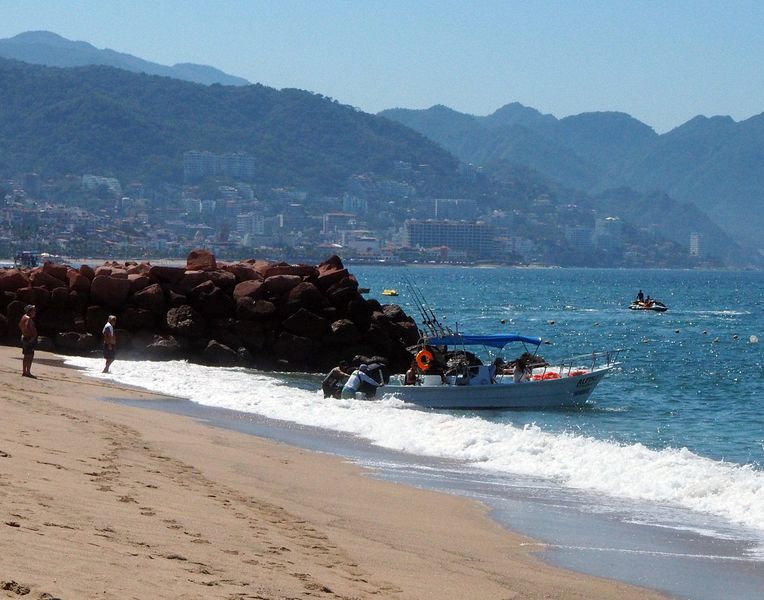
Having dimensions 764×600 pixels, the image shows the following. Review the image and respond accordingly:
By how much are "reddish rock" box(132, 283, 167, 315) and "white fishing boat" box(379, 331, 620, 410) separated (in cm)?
906

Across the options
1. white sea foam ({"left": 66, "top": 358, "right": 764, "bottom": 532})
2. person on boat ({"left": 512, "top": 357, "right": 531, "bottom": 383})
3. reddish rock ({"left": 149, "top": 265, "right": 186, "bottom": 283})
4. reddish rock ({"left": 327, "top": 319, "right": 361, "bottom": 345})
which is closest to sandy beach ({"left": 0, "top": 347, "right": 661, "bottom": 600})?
white sea foam ({"left": 66, "top": 358, "right": 764, "bottom": 532})

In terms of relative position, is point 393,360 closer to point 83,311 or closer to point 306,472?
point 83,311

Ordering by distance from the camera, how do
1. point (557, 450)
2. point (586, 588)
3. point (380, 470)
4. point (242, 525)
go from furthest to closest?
point (557, 450) → point (380, 470) → point (242, 525) → point (586, 588)

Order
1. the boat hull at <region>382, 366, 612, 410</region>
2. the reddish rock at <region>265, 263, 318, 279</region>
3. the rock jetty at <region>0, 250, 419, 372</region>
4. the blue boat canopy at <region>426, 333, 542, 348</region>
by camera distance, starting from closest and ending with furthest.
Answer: the boat hull at <region>382, 366, 612, 410</region> < the blue boat canopy at <region>426, 333, 542, 348</region> < the rock jetty at <region>0, 250, 419, 372</region> < the reddish rock at <region>265, 263, 318, 279</region>

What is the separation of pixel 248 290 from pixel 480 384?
10345mm

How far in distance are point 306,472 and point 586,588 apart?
18.8ft

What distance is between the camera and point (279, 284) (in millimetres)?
35688

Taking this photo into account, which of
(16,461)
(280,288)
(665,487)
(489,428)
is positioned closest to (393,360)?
(280,288)

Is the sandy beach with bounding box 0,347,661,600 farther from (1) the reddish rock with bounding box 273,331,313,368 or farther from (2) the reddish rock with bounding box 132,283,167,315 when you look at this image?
(2) the reddish rock with bounding box 132,283,167,315

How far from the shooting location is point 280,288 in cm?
3559

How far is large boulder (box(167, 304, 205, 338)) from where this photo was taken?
33.8m

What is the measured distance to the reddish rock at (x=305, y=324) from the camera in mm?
34344

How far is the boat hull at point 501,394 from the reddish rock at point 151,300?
1017cm

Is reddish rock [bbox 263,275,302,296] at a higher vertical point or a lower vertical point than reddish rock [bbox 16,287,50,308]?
higher
